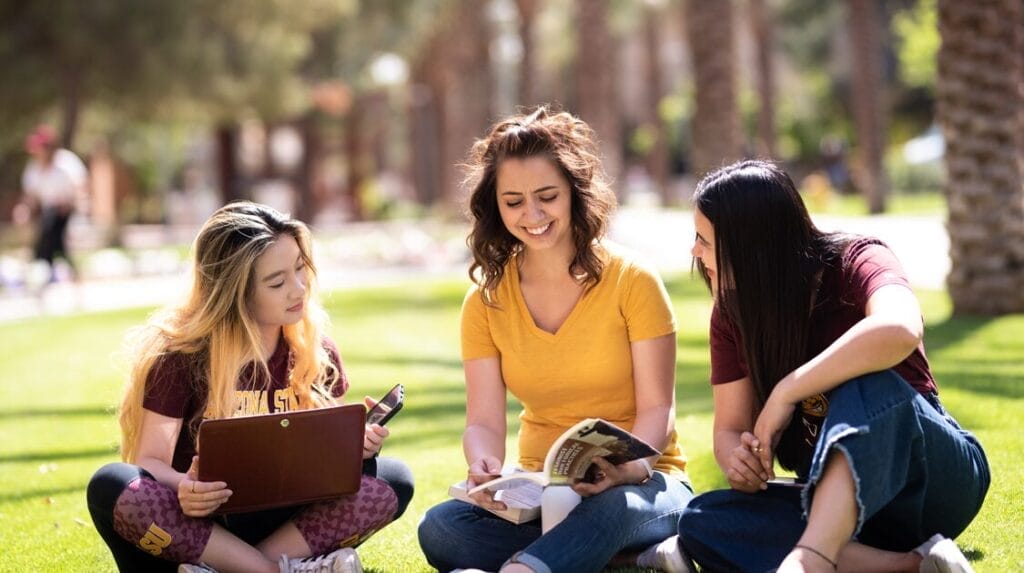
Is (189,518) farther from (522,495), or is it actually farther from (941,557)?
(941,557)

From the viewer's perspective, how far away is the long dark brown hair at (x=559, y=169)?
4.06 metres

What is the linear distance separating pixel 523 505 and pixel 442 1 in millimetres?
30693

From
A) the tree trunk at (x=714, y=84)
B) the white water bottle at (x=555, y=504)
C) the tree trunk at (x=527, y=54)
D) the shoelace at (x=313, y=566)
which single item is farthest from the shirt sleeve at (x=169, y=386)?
the tree trunk at (x=527, y=54)

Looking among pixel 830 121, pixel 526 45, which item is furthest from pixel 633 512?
pixel 830 121

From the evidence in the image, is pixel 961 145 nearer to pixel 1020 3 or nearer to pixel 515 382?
pixel 1020 3

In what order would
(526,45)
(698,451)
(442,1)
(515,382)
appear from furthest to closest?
(442,1)
(526,45)
(698,451)
(515,382)

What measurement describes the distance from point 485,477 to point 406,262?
55.4 feet

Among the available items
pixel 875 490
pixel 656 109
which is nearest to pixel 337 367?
pixel 875 490

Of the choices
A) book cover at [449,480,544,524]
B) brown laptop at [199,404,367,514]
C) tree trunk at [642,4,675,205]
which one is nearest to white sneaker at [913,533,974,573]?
book cover at [449,480,544,524]

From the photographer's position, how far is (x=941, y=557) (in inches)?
129

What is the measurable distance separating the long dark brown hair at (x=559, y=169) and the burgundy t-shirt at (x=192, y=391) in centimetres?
69

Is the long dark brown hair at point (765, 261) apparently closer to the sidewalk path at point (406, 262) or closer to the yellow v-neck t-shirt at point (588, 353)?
the yellow v-neck t-shirt at point (588, 353)

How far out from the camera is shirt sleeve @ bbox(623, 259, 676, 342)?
400cm

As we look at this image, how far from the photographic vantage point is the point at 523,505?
147 inches
